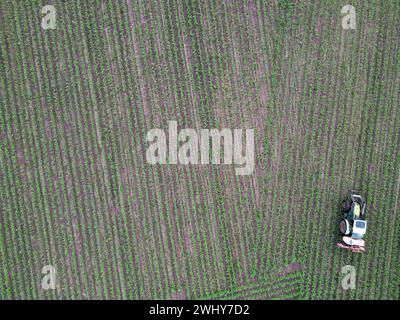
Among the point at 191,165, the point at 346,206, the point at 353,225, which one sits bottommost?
the point at 353,225

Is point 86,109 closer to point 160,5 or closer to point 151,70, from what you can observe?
point 151,70

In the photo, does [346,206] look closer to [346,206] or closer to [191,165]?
[346,206]

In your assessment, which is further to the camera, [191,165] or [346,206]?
[191,165]

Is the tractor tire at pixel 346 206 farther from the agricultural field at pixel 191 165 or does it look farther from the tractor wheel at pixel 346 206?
the agricultural field at pixel 191 165

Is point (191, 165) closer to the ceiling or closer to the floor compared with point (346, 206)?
closer to the ceiling

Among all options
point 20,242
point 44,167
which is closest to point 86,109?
point 44,167

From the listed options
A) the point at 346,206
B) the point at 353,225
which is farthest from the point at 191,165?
the point at 353,225
